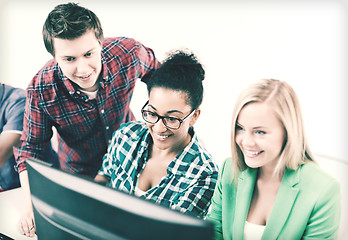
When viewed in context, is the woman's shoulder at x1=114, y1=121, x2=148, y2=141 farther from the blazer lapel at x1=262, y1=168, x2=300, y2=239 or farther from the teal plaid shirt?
the blazer lapel at x1=262, y1=168, x2=300, y2=239

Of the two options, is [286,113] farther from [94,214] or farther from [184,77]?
[94,214]

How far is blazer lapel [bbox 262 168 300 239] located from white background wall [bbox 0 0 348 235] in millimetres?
123

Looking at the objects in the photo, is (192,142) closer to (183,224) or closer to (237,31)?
(237,31)

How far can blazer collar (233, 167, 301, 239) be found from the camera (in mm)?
1116

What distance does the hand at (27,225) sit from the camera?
1.46 metres

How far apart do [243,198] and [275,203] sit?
12 cm

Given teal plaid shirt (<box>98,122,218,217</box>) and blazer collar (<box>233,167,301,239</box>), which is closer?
blazer collar (<box>233,167,301,239</box>)

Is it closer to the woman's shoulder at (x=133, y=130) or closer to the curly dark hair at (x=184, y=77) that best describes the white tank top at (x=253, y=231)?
the curly dark hair at (x=184, y=77)

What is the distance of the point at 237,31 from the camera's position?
51.5 inches

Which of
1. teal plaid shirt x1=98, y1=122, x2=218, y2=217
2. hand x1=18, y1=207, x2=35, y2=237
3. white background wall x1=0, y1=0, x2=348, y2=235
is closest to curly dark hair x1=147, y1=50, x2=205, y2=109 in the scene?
white background wall x1=0, y1=0, x2=348, y2=235

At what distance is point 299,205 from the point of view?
1.10 m

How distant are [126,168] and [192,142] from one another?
0.32m

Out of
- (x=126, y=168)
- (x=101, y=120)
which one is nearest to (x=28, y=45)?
(x=101, y=120)

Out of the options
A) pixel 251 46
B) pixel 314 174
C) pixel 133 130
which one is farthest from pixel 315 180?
pixel 133 130
